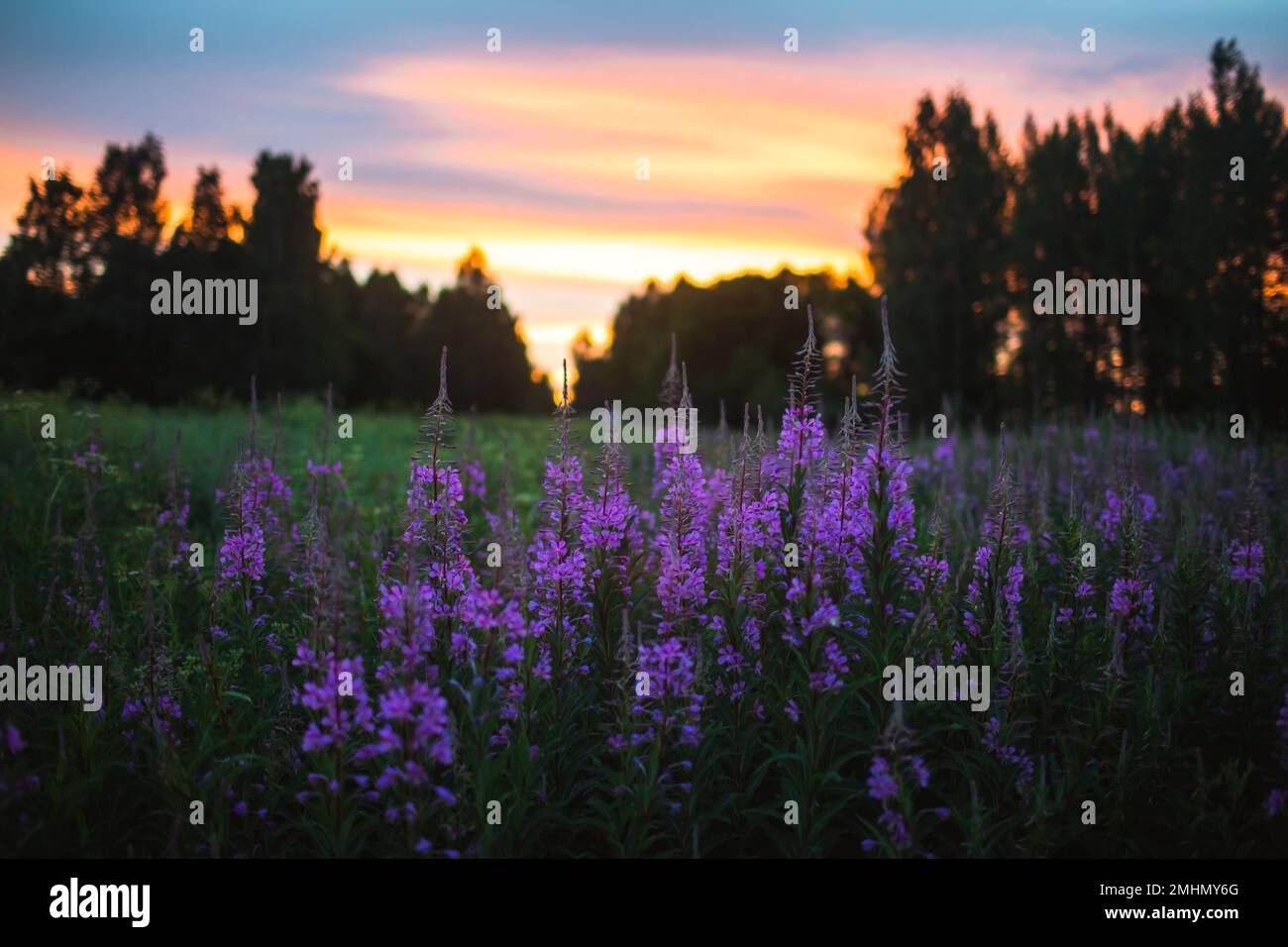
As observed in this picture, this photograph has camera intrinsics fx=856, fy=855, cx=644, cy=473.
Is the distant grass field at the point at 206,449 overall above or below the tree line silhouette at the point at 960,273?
Result: below

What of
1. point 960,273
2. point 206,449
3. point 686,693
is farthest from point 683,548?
point 960,273

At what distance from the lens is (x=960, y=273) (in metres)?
35.5

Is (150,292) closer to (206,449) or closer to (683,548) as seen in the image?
(206,449)

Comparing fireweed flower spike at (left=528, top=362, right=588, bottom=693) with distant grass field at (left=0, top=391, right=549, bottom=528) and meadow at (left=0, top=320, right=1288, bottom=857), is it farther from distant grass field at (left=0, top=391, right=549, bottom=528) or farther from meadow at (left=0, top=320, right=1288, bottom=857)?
distant grass field at (left=0, top=391, right=549, bottom=528)

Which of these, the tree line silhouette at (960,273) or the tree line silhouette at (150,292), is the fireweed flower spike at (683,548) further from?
the tree line silhouette at (150,292)

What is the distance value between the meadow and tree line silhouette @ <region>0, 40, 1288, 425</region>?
1381cm

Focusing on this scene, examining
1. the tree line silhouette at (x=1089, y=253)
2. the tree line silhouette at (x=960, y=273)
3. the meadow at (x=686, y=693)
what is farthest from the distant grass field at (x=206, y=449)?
the tree line silhouette at (x=1089, y=253)

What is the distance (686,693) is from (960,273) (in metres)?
35.1

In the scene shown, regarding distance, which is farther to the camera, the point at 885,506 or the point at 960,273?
the point at 960,273

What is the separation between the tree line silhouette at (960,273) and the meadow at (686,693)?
13.8 metres

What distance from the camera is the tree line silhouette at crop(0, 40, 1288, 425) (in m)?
24.2

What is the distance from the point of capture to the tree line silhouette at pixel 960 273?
2423cm

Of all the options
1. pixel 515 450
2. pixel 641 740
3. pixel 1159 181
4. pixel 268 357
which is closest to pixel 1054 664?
pixel 641 740
